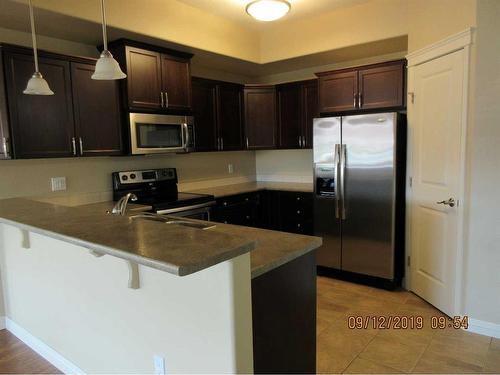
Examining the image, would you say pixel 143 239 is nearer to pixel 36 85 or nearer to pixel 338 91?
pixel 36 85

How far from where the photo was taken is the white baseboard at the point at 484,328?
2563mm

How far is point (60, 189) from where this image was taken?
319 centimetres

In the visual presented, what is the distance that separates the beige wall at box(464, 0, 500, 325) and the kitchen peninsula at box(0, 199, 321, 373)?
5.02ft

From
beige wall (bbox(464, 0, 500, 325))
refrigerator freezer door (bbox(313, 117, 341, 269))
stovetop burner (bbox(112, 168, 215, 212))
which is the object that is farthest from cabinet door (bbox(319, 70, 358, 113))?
stovetop burner (bbox(112, 168, 215, 212))

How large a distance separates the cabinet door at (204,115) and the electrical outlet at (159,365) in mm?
2688

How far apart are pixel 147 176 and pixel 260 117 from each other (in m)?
1.66

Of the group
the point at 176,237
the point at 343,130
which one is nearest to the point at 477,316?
the point at 343,130

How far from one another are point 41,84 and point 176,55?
1.69 meters

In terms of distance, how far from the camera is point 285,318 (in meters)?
1.63

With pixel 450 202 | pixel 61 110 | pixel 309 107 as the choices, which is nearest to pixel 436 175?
pixel 450 202

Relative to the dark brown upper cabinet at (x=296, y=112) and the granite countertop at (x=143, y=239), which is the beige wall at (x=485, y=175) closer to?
the dark brown upper cabinet at (x=296, y=112)

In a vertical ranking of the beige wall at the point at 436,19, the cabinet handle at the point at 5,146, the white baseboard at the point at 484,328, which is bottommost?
the white baseboard at the point at 484,328

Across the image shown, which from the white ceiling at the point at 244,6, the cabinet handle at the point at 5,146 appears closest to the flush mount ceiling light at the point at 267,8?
the white ceiling at the point at 244,6

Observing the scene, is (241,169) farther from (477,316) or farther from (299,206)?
(477,316)
